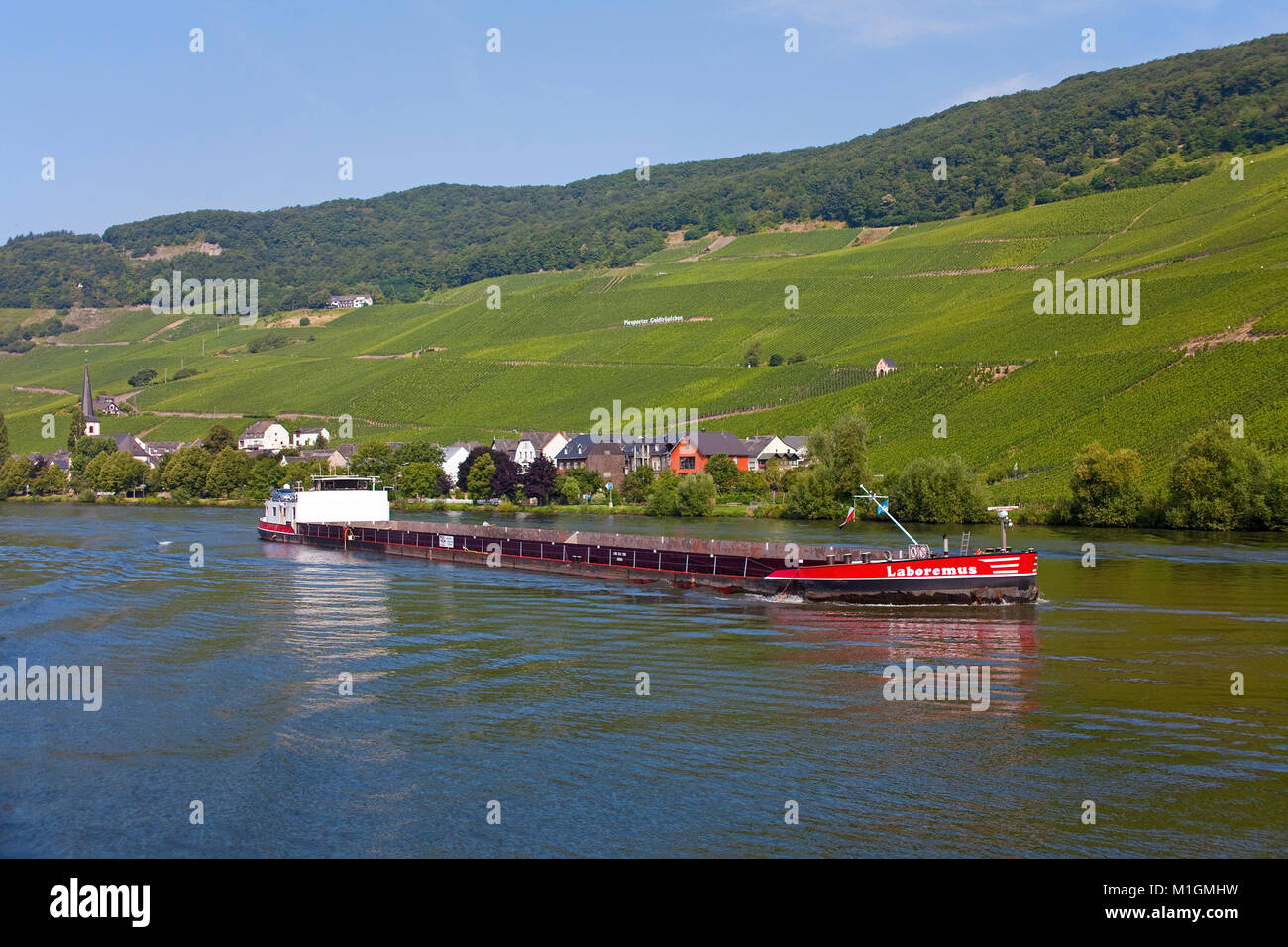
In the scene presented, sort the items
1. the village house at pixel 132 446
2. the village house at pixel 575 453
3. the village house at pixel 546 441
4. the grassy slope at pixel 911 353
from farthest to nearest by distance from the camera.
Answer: the village house at pixel 132 446 < the village house at pixel 546 441 < the village house at pixel 575 453 < the grassy slope at pixel 911 353

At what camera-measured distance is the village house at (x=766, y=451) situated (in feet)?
371

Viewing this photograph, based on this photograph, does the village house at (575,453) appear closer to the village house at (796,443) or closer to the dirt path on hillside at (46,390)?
the village house at (796,443)

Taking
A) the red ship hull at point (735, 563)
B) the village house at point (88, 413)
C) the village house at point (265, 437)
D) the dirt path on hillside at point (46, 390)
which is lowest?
the red ship hull at point (735, 563)

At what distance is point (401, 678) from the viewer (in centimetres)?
2586

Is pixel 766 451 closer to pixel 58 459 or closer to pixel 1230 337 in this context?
pixel 1230 337

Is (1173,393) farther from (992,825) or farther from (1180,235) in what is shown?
(992,825)

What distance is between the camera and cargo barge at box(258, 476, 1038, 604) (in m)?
35.3

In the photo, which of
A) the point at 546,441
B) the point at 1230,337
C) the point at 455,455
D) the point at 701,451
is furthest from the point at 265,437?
the point at 1230,337

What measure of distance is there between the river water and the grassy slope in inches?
1922

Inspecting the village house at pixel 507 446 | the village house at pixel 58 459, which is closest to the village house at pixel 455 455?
the village house at pixel 507 446

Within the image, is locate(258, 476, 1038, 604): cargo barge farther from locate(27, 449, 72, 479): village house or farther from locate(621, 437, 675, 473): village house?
locate(27, 449, 72, 479): village house

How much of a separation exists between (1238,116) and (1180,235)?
80.5 m

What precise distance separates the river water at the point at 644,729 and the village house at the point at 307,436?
105 m
